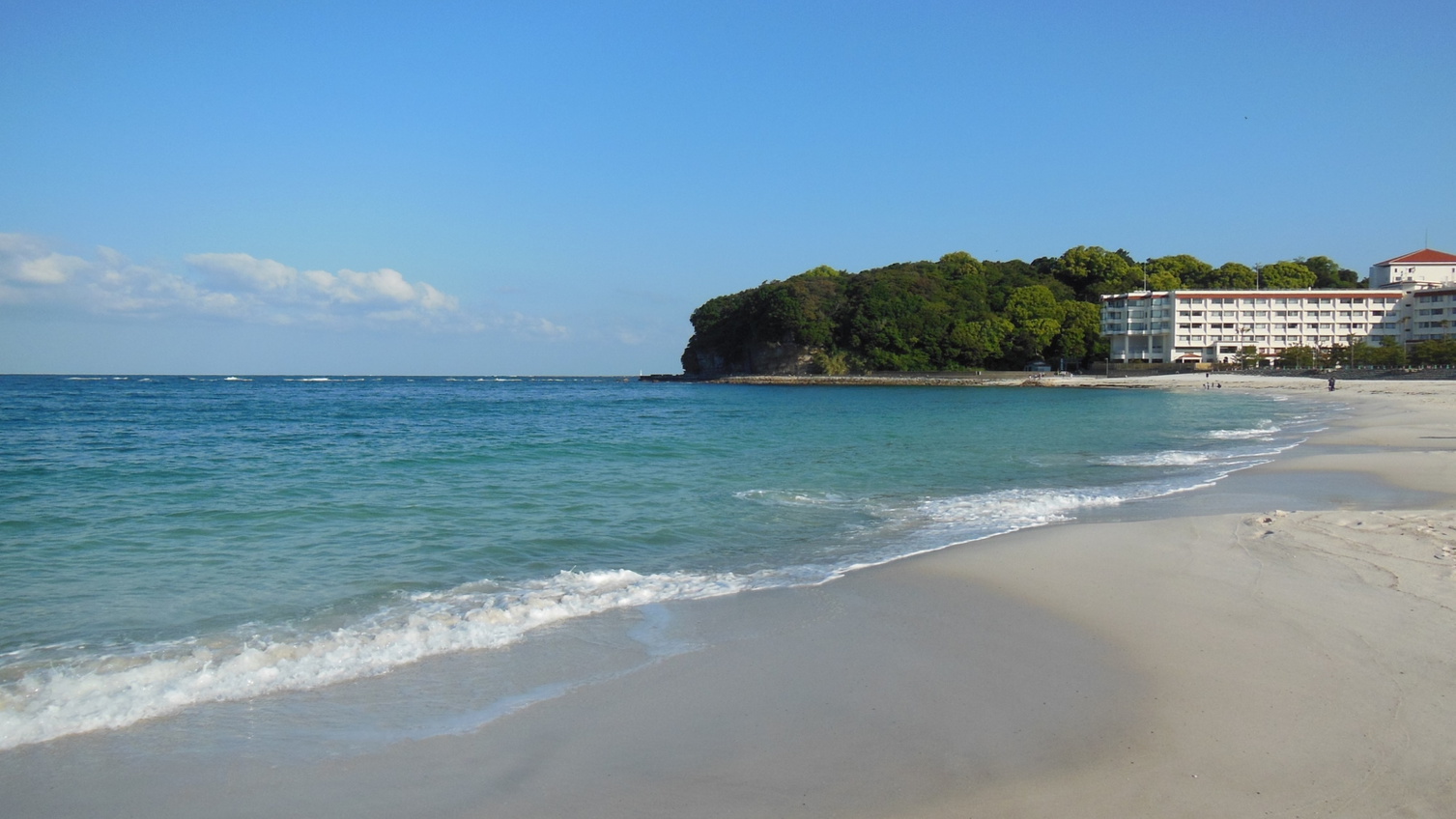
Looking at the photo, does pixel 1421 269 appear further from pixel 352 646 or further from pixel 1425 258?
pixel 352 646

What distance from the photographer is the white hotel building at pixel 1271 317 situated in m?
91.4

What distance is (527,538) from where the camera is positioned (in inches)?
398

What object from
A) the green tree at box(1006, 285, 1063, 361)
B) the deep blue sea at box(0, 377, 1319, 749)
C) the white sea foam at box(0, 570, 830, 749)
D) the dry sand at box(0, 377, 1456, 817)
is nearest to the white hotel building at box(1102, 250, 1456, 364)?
the green tree at box(1006, 285, 1063, 361)

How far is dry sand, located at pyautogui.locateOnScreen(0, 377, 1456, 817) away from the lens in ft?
12.0

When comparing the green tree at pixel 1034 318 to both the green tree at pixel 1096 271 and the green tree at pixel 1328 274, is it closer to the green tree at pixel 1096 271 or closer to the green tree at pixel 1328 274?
the green tree at pixel 1096 271

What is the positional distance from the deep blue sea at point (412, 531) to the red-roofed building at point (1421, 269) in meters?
98.1

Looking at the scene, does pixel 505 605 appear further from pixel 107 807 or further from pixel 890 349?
pixel 890 349

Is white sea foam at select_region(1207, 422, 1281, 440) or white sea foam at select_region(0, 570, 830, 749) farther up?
white sea foam at select_region(0, 570, 830, 749)

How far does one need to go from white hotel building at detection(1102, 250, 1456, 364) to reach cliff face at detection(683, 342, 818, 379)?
36.5m

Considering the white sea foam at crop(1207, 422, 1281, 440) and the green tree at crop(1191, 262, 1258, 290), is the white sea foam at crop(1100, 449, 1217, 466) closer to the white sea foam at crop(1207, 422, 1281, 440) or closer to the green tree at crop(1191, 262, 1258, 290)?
the white sea foam at crop(1207, 422, 1281, 440)

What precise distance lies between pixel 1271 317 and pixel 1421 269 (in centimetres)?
2108

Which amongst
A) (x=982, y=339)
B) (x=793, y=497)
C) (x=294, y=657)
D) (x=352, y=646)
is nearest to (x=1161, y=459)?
(x=793, y=497)

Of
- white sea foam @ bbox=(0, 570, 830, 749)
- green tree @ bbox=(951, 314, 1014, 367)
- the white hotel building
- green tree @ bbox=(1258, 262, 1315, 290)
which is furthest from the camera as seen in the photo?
green tree @ bbox=(1258, 262, 1315, 290)

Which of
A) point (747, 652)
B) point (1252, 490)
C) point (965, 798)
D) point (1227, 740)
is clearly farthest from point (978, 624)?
point (1252, 490)
